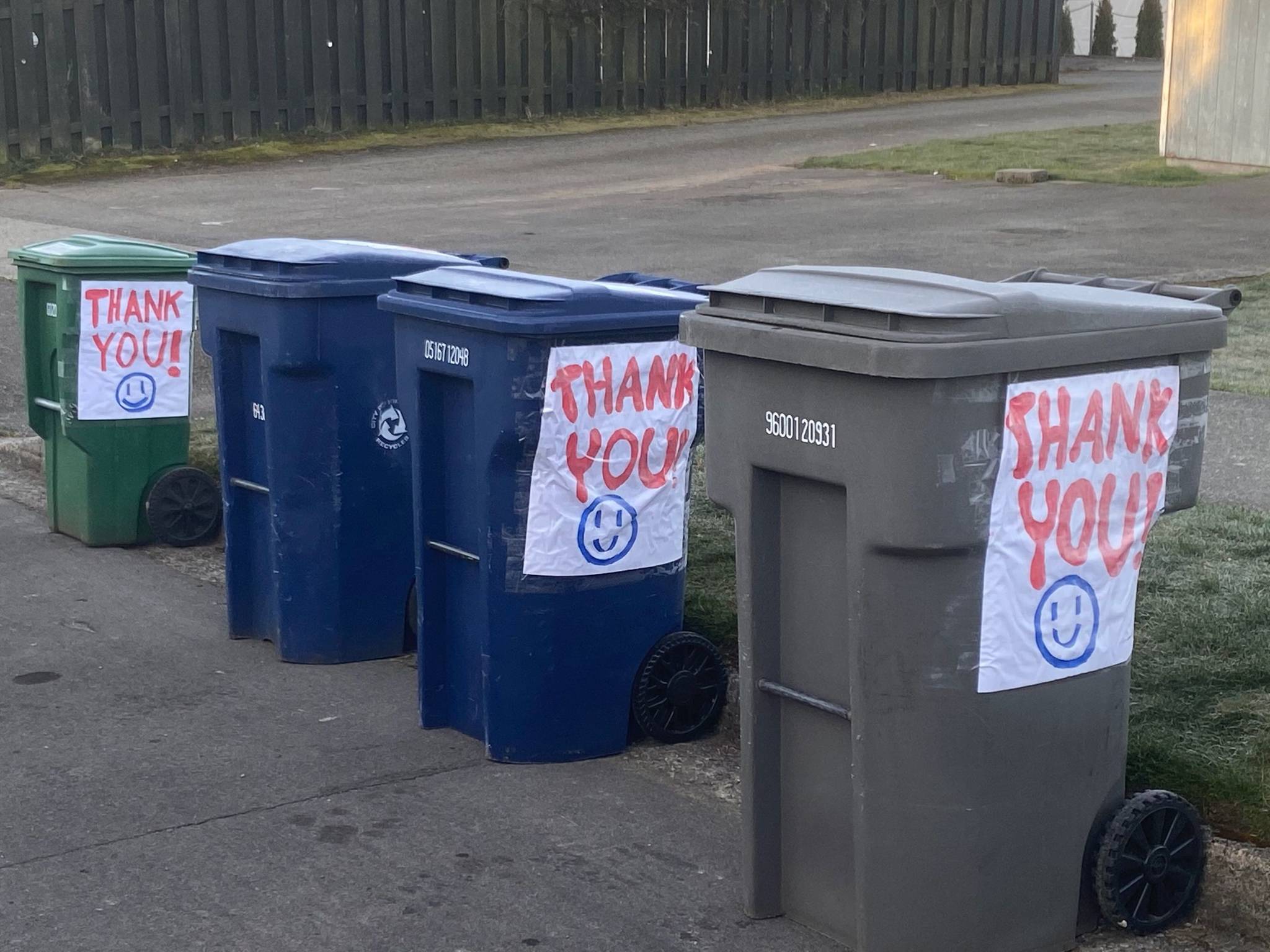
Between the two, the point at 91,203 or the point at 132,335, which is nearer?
the point at 132,335

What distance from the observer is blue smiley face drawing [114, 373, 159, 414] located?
286 inches

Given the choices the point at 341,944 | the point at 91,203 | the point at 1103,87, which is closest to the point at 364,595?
the point at 341,944

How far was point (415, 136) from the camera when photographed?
23062mm

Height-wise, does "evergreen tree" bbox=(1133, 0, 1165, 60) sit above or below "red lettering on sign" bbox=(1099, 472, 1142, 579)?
above

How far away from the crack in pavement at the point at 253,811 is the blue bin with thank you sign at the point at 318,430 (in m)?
1.07

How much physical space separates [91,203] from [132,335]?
37.3 feet

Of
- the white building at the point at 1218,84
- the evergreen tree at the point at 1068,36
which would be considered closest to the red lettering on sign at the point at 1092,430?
the white building at the point at 1218,84

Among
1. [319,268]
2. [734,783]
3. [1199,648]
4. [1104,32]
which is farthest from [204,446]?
[1104,32]

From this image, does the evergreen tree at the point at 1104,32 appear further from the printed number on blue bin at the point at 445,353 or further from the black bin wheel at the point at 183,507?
the printed number on blue bin at the point at 445,353

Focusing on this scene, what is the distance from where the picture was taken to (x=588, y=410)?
16.0 ft

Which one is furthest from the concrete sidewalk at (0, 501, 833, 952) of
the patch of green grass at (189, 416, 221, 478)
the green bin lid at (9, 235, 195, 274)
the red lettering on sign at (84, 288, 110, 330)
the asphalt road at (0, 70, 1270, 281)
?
the asphalt road at (0, 70, 1270, 281)

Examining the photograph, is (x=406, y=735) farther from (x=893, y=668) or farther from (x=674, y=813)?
(x=893, y=668)

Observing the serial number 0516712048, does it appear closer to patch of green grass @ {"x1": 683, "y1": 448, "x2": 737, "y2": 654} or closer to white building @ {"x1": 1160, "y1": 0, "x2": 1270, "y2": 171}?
patch of green grass @ {"x1": 683, "y1": 448, "x2": 737, "y2": 654}

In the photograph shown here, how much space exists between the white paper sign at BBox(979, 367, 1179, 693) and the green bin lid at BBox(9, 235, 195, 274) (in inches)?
176
